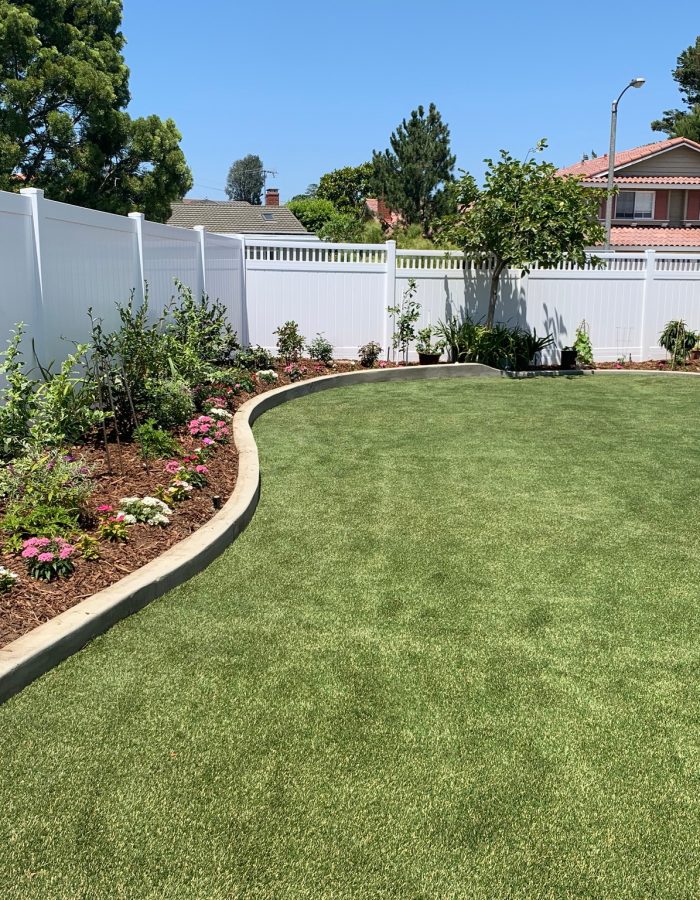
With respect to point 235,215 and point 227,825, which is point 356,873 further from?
point 235,215

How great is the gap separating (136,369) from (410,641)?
3988 millimetres

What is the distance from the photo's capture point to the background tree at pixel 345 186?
2891 inches

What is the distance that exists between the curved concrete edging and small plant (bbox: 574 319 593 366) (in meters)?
8.40

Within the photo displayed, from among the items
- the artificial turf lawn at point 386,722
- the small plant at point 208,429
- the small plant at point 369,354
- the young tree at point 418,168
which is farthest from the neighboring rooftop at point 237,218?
the artificial turf lawn at point 386,722

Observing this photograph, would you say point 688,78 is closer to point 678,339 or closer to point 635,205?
point 635,205

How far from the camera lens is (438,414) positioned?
9.11 metres

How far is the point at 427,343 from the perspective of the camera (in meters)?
12.8

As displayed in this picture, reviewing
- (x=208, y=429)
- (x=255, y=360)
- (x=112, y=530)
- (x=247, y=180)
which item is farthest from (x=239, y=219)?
(x=247, y=180)

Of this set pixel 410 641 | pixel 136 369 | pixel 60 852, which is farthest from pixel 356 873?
pixel 136 369

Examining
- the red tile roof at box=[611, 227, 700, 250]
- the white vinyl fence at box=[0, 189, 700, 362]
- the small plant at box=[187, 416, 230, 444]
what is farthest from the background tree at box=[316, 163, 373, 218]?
the small plant at box=[187, 416, 230, 444]

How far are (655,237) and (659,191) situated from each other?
11.2ft

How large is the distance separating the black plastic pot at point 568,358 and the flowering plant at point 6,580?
435 inches

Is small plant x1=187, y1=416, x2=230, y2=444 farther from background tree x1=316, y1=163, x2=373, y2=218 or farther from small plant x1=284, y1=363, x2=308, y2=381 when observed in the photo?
background tree x1=316, y1=163, x2=373, y2=218


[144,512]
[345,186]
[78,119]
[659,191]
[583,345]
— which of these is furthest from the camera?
[345,186]
